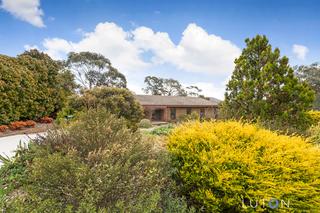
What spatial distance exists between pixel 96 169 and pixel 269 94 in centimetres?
804

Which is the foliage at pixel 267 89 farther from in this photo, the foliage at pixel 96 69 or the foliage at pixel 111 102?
the foliage at pixel 96 69

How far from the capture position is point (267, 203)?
3170 mm

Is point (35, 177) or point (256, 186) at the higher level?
point (35, 177)

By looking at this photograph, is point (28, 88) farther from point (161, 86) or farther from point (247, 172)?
point (161, 86)

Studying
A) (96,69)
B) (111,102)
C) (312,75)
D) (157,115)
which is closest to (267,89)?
(111,102)

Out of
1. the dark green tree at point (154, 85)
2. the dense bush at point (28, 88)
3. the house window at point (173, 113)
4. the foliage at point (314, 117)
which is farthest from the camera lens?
the dark green tree at point (154, 85)

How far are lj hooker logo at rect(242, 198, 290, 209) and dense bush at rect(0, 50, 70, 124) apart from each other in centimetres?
1629

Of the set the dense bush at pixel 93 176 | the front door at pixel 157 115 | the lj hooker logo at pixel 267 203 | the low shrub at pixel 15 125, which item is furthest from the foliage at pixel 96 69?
the lj hooker logo at pixel 267 203

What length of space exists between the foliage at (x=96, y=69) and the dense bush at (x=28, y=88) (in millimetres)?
13131

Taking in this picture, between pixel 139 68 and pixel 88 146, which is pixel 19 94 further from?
pixel 88 146

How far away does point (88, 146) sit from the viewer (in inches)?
131

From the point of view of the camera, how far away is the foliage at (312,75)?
113ft

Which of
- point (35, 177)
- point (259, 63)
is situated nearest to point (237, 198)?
point (35, 177)

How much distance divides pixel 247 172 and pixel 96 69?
34493 mm
